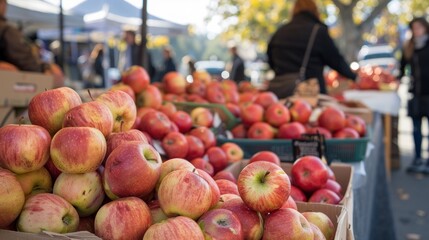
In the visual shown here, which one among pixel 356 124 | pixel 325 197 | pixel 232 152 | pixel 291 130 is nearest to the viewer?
pixel 325 197

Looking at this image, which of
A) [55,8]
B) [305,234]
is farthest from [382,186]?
[55,8]

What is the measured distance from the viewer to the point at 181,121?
2953 millimetres

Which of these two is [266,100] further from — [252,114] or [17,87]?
[17,87]

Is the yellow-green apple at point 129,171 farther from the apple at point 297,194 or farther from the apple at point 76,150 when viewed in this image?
the apple at point 297,194

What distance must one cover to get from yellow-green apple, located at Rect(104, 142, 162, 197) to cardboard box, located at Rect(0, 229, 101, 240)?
198mm

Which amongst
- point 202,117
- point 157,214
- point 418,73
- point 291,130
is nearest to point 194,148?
point 202,117

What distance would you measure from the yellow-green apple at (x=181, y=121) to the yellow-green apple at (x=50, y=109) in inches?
51.5

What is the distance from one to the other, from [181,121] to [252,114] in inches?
24.5

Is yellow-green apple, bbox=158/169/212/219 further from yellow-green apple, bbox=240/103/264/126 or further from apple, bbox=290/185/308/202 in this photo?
yellow-green apple, bbox=240/103/264/126

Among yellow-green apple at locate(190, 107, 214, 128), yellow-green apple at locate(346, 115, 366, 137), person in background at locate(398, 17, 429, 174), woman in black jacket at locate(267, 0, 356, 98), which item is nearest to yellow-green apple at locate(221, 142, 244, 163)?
yellow-green apple at locate(190, 107, 214, 128)

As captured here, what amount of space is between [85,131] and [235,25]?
747 inches

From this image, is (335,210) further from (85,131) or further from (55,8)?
(55,8)

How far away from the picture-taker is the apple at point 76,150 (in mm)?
1417

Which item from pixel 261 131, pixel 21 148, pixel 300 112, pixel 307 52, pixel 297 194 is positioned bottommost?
pixel 297 194
